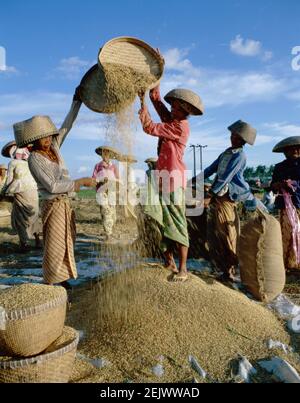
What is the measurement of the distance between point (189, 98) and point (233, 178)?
3.65 ft

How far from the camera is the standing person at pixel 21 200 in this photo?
711cm

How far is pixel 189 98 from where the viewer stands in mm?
3900

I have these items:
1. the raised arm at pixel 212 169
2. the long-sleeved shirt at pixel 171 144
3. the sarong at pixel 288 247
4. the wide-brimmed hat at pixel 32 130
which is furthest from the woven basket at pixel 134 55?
the sarong at pixel 288 247

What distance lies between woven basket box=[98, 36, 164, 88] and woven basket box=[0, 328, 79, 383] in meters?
2.36

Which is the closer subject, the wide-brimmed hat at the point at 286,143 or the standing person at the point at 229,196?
the standing person at the point at 229,196

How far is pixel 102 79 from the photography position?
3877mm

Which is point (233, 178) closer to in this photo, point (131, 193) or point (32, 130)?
point (32, 130)

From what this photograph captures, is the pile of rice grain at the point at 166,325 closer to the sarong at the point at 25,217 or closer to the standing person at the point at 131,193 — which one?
the standing person at the point at 131,193

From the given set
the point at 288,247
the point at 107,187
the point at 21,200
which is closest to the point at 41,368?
the point at 288,247

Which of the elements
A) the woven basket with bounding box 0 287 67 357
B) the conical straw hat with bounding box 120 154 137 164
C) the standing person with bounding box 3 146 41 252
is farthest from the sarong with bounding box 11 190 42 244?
the woven basket with bounding box 0 287 67 357

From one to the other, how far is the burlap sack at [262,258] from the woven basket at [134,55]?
177 centimetres

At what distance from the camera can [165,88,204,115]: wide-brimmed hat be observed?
3.90 meters

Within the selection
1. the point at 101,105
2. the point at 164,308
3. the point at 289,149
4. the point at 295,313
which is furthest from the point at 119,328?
the point at 289,149

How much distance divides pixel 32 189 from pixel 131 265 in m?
3.90
